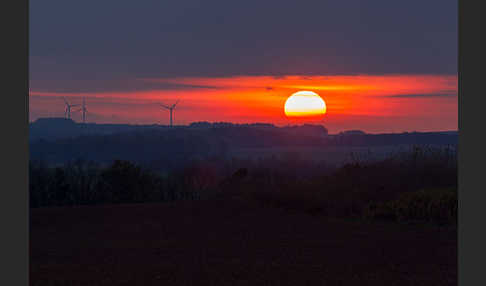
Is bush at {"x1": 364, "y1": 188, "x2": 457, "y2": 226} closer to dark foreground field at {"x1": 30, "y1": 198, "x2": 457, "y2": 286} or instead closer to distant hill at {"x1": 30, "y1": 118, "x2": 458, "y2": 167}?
dark foreground field at {"x1": 30, "y1": 198, "x2": 457, "y2": 286}

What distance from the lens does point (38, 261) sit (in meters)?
11.5

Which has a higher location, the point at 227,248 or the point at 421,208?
the point at 421,208

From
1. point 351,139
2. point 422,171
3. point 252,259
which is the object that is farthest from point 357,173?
point 351,139

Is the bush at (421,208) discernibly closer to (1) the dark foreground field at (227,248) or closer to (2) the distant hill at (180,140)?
(1) the dark foreground field at (227,248)

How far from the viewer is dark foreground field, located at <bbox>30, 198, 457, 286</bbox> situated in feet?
32.5

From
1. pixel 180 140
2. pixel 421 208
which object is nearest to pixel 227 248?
pixel 421 208

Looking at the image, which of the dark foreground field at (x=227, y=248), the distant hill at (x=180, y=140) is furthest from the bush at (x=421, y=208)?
the distant hill at (x=180, y=140)

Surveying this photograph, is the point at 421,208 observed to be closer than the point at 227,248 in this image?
No

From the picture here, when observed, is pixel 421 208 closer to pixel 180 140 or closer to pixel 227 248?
pixel 227 248

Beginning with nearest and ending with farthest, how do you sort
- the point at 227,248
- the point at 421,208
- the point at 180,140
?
the point at 227,248, the point at 421,208, the point at 180,140

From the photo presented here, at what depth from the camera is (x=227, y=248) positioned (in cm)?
1244

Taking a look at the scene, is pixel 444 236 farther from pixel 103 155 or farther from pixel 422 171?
pixel 103 155

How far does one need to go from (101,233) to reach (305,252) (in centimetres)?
569

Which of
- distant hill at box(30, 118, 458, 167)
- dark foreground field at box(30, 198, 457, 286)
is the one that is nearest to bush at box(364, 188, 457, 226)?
dark foreground field at box(30, 198, 457, 286)
